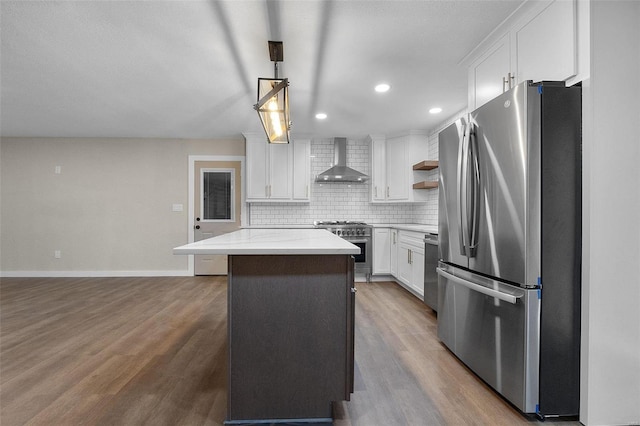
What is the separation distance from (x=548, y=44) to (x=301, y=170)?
3.88 meters

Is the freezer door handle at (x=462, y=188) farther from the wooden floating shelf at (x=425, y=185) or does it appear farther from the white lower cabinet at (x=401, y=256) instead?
the wooden floating shelf at (x=425, y=185)

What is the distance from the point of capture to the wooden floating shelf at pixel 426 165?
4618mm

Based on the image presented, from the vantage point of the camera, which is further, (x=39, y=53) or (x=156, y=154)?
(x=156, y=154)

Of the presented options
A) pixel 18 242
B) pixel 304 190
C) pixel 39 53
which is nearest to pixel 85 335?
pixel 39 53

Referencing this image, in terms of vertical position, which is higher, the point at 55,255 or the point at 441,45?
the point at 441,45

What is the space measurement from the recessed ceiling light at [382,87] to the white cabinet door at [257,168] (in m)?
2.44

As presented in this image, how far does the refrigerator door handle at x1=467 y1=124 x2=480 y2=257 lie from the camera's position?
2014mm

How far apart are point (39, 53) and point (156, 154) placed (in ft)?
9.99

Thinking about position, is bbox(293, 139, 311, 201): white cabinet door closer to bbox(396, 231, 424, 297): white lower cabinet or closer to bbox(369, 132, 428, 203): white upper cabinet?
bbox(369, 132, 428, 203): white upper cabinet

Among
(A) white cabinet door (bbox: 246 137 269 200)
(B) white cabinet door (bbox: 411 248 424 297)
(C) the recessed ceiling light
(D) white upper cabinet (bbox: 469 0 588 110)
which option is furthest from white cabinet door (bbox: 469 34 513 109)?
(A) white cabinet door (bbox: 246 137 269 200)

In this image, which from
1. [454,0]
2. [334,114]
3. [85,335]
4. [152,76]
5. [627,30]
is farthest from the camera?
[334,114]

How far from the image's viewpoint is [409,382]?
2.01 meters

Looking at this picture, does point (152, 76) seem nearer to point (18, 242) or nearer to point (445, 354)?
point (445, 354)

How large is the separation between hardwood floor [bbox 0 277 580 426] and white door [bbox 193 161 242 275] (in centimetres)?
192
